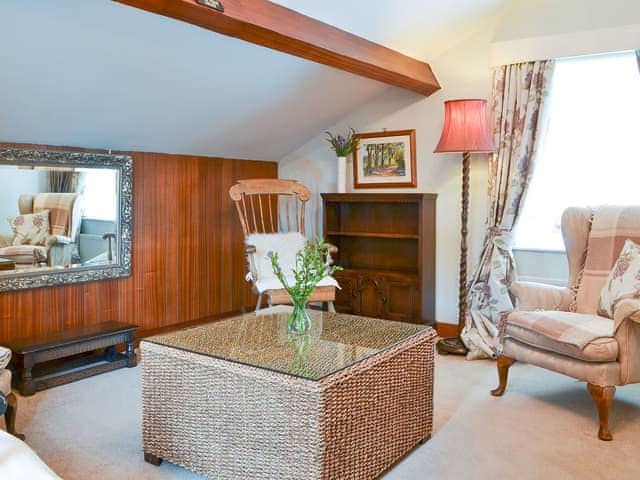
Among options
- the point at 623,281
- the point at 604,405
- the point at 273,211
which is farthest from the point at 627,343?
the point at 273,211

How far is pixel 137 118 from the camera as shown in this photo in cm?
383

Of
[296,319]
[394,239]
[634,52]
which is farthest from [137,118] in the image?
[634,52]

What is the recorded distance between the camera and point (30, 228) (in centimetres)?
363

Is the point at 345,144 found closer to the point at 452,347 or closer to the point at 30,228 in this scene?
the point at 452,347

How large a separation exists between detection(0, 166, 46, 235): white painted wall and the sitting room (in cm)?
1

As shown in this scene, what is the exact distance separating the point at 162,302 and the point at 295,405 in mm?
2685

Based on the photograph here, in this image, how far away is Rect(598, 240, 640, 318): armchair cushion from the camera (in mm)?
3074

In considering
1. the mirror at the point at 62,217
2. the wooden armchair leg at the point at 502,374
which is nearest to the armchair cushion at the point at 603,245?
the wooden armchair leg at the point at 502,374

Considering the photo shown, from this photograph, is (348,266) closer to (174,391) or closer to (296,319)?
(296,319)

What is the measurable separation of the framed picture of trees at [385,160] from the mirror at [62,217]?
1.89 m

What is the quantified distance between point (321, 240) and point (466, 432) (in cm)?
116

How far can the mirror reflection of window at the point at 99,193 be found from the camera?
3.93m

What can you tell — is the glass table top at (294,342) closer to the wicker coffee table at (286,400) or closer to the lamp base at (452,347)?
the wicker coffee table at (286,400)

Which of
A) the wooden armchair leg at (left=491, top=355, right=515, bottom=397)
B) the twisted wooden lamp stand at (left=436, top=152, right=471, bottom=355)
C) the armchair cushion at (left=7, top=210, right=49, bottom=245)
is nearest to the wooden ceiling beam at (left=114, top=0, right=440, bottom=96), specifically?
the twisted wooden lamp stand at (left=436, top=152, right=471, bottom=355)
